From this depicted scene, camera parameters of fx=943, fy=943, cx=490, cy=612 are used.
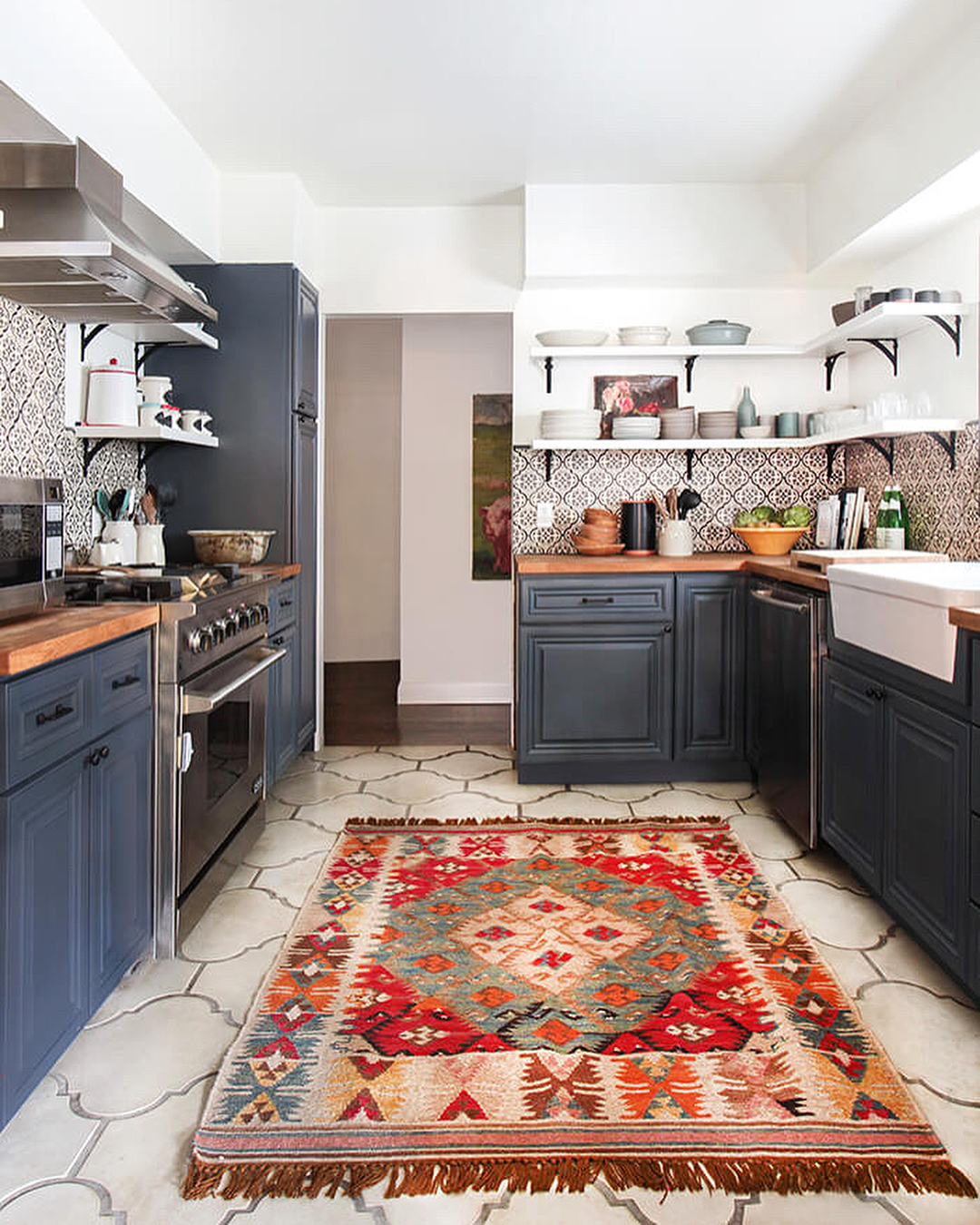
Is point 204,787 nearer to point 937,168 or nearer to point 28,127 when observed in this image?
point 28,127

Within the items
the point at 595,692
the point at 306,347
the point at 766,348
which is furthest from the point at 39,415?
the point at 766,348

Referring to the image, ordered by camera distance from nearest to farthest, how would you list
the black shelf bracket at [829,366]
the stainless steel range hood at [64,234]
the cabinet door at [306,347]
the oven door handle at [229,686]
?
the stainless steel range hood at [64,234]
the oven door handle at [229,686]
the cabinet door at [306,347]
the black shelf bracket at [829,366]

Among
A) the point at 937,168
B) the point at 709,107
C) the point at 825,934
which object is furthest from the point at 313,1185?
the point at 709,107

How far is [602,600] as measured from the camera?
3.94 meters

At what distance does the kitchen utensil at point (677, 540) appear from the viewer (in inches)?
166

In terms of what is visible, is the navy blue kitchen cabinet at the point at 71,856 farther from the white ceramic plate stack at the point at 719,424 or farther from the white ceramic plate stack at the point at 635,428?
the white ceramic plate stack at the point at 719,424

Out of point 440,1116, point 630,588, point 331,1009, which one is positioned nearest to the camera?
point 440,1116

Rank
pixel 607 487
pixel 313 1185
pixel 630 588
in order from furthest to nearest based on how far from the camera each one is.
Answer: pixel 607 487
pixel 630 588
pixel 313 1185

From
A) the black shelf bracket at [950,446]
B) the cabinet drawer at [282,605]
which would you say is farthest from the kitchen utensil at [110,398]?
the black shelf bracket at [950,446]

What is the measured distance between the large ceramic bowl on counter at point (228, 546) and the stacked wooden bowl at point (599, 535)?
1457 mm

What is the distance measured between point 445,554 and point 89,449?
2.87m

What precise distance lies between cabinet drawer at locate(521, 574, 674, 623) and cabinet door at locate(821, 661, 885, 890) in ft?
3.30

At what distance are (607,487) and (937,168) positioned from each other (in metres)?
Answer: 1.99

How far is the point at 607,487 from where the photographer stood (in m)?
4.59
